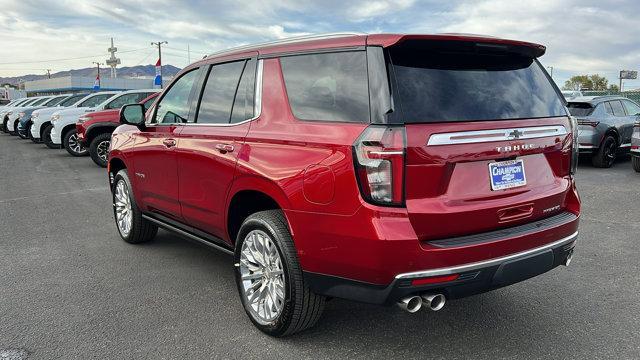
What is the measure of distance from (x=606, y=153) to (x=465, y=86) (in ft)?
31.9

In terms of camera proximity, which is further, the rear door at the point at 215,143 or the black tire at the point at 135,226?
the black tire at the point at 135,226

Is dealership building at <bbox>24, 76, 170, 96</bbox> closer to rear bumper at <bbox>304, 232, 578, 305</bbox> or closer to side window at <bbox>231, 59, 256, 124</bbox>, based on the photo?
side window at <bbox>231, 59, 256, 124</bbox>

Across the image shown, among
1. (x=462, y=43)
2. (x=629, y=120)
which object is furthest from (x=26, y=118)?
(x=462, y=43)

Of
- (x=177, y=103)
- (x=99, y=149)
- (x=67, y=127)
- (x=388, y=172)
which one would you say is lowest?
(x=99, y=149)

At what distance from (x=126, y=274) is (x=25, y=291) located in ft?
2.52

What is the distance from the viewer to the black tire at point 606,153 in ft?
35.7

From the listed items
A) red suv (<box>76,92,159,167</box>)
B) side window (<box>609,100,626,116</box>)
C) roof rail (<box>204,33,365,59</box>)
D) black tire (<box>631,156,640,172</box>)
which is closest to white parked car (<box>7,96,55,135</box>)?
red suv (<box>76,92,159,167</box>)

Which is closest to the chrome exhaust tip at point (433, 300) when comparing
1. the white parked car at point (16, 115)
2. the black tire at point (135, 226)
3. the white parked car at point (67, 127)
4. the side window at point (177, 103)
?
the side window at point (177, 103)

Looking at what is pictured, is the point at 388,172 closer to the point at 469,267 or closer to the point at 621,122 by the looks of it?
the point at 469,267

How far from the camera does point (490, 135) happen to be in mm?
2768

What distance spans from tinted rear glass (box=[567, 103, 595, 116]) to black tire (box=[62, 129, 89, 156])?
1235 cm

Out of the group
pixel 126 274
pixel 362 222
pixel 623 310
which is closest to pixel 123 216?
pixel 126 274

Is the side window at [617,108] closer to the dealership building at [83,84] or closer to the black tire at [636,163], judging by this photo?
the black tire at [636,163]

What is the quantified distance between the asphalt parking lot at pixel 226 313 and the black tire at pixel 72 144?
9.70 metres
